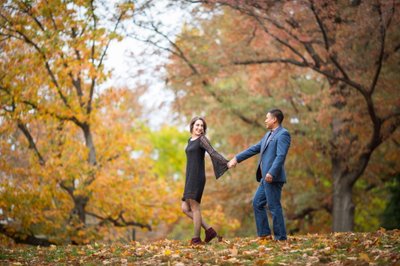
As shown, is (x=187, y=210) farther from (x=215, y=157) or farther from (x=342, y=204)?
(x=342, y=204)

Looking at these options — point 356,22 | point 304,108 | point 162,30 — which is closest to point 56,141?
point 162,30

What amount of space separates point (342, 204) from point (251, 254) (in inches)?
581

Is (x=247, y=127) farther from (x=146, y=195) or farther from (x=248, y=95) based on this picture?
(x=146, y=195)

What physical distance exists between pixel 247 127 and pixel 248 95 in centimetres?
118

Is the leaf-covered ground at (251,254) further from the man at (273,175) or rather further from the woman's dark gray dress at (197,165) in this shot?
the woman's dark gray dress at (197,165)

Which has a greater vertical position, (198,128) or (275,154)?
A: (198,128)

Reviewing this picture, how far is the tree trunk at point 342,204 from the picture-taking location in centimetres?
2247

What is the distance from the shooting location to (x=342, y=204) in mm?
22703

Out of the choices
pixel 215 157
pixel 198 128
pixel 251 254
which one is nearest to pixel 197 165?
pixel 215 157

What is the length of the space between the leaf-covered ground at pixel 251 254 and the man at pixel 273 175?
38cm

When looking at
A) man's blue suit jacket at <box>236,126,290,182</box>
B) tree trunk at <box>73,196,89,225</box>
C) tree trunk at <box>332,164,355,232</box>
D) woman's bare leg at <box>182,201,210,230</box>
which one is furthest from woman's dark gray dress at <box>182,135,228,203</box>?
tree trunk at <box>332,164,355,232</box>

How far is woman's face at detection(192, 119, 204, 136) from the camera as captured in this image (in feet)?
34.2

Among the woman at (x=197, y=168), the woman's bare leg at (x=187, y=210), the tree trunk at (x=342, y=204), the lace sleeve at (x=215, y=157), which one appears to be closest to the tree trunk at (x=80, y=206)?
the tree trunk at (x=342, y=204)

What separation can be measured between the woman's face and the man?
71 centimetres
